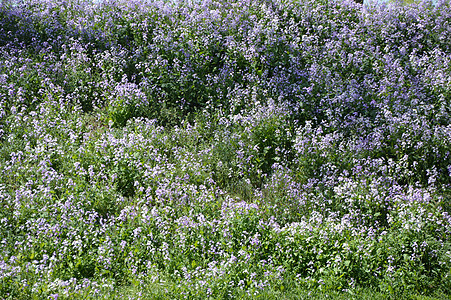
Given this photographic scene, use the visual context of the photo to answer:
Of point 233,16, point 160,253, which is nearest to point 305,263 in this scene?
point 160,253

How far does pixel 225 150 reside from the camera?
28.5 ft

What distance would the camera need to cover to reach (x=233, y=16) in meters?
12.2

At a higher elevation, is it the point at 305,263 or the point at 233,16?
the point at 233,16

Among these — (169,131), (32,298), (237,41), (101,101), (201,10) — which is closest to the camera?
(32,298)

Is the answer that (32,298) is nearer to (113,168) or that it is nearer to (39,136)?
(113,168)

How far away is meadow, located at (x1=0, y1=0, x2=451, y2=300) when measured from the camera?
595 centimetres

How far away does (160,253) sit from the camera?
622 centimetres

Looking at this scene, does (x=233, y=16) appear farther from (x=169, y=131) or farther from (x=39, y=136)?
(x=39, y=136)

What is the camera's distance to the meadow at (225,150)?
19.5ft

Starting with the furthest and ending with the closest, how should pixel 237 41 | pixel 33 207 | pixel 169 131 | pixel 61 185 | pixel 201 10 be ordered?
pixel 201 10 < pixel 237 41 < pixel 169 131 < pixel 61 185 < pixel 33 207

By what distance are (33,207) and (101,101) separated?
4.24 metres

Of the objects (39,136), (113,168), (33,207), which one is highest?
(39,136)

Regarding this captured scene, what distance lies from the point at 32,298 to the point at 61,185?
2.45 meters

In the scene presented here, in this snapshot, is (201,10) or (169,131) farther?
(201,10)
